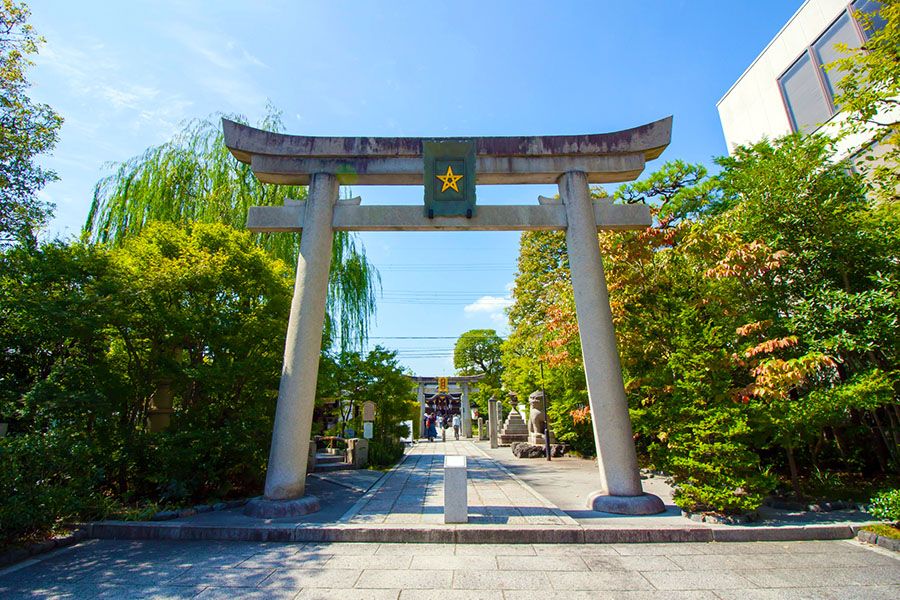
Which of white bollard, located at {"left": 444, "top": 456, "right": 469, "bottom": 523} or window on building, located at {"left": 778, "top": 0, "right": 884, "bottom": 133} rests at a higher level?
window on building, located at {"left": 778, "top": 0, "right": 884, "bottom": 133}

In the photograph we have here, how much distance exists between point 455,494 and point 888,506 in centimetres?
524

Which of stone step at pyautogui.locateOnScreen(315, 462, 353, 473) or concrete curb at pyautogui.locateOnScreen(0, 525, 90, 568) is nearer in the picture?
concrete curb at pyautogui.locateOnScreen(0, 525, 90, 568)

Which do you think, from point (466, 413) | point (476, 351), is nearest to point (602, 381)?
point (466, 413)

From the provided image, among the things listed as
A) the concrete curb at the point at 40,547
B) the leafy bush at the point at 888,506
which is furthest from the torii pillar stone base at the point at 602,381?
the concrete curb at the point at 40,547

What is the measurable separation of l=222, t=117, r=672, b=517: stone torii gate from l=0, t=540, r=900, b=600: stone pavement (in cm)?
188

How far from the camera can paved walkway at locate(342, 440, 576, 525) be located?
232 inches

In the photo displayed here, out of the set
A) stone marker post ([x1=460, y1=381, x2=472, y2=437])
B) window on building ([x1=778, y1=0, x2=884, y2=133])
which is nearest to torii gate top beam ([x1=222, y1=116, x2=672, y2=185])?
window on building ([x1=778, y1=0, x2=884, y2=133])

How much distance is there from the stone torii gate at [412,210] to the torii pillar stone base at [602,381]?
0.02 meters

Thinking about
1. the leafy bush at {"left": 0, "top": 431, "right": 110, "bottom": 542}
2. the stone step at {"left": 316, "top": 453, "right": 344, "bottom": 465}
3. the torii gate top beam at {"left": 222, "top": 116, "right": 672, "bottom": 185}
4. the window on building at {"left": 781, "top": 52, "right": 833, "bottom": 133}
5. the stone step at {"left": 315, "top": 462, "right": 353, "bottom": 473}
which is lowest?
the stone step at {"left": 315, "top": 462, "right": 353, "bottom": 473}

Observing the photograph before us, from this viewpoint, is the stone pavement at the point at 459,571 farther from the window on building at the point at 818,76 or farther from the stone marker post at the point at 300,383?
the window on building at the point at 818,76

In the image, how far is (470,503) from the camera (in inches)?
278

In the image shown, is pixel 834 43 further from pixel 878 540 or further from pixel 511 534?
pixel 511 534

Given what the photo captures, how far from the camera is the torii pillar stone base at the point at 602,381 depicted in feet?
20.7

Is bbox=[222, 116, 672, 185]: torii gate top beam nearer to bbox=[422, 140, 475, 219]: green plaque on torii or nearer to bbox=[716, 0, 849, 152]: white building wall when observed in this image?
bbox=[422, 140, 475, 219]: green plaque on torii
